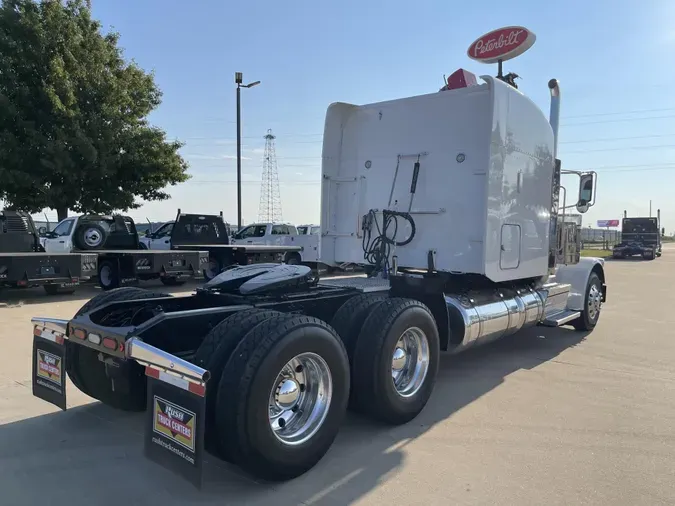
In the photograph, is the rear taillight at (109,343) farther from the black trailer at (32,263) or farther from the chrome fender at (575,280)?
the black trailer at (32,263)

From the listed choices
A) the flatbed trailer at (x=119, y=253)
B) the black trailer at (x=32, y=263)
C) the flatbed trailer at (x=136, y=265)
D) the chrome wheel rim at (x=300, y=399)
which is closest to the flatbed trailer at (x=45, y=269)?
the black trailer at (x=32, y=263)

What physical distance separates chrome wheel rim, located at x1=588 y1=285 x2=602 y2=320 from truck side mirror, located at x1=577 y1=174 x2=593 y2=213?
161cm

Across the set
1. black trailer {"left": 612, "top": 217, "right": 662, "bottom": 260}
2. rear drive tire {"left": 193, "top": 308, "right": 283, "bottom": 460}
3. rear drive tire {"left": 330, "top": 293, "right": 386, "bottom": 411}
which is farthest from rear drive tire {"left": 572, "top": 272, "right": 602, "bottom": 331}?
black trailer {"left": 612, "top": 217, "right": 662, "bottom": 260}

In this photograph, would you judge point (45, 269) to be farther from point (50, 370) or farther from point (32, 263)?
point (50, 370)

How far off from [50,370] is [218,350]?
1626 millimetres

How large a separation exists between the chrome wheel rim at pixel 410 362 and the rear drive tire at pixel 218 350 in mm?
1444

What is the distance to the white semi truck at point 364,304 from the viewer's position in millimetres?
3219

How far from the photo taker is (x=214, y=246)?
1620cm

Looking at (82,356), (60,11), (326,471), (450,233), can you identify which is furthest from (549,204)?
(60,11)

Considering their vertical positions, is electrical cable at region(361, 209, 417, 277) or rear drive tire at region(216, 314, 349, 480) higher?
electrical cable at region(361, 209, 417, 277)

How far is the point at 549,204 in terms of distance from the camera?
7.25 meters

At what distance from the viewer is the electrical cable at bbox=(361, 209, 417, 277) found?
20.9 feet

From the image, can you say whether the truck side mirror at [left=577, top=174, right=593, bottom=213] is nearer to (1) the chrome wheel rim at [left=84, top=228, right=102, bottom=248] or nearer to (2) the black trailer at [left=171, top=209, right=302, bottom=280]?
(2) the black trailer at [left=171, top=209, right=302, bottom=280]

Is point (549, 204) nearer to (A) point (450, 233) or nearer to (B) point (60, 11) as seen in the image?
(A) point (450, 233)
